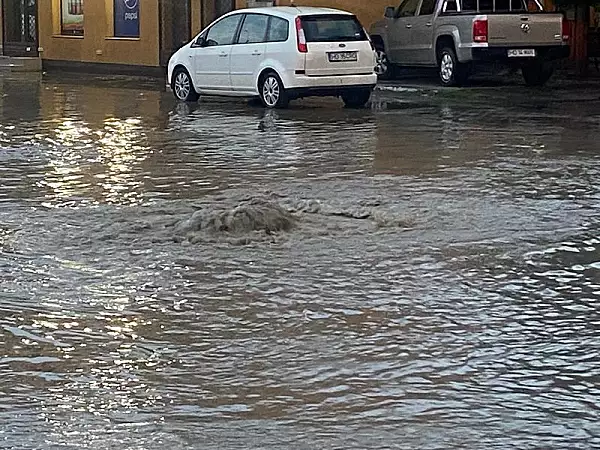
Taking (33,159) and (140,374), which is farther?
(33,159)

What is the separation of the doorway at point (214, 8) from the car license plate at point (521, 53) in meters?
7.97

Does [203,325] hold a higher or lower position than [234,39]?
lower

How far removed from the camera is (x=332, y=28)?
67.8 feet

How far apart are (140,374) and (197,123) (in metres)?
12.8

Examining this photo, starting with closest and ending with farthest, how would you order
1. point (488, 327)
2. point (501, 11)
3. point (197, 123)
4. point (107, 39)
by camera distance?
point (488, 327)
point (197, 123)
point (501, 11)
point (107, 39)

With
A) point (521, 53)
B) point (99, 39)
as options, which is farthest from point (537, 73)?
point (99, 39)

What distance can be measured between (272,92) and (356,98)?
1.43 metres

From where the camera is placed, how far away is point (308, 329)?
7191 mm

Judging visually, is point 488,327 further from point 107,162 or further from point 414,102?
point 414,102

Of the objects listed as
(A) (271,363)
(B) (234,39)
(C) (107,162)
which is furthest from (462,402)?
(B) (234,39)

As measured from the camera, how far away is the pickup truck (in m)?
24.0

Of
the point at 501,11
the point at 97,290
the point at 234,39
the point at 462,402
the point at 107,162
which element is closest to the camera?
the point at 462,402

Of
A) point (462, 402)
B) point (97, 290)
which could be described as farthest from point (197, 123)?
point (462, 402)

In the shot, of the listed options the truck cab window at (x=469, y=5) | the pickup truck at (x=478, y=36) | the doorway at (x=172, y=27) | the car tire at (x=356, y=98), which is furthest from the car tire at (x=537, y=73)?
the doorway at (x=172, y=27)
